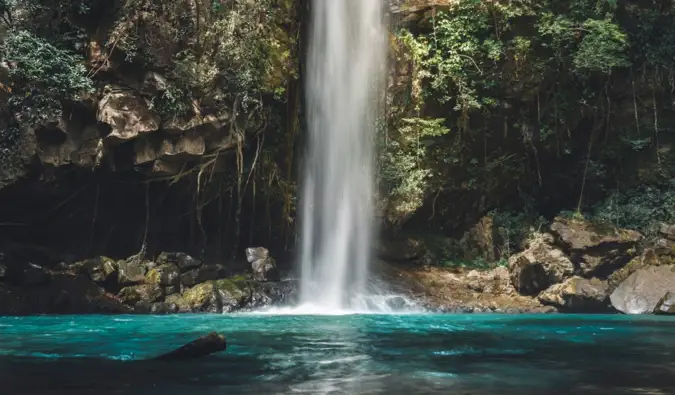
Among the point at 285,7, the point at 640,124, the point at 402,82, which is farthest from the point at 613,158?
the point at 285,7

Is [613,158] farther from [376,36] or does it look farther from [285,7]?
[285,7]

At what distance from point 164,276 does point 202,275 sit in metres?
1.05

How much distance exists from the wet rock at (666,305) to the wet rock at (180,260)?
1199 cm

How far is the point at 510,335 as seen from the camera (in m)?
8.52

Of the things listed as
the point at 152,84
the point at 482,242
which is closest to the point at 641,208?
the point at 482,242

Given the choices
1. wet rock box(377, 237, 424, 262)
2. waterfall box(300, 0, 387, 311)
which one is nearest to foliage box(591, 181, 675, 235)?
wet rock box(377, 237, 424, 262)

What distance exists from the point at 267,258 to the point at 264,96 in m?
4.73

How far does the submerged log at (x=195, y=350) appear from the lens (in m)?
5.75

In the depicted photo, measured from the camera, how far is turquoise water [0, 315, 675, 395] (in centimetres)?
446

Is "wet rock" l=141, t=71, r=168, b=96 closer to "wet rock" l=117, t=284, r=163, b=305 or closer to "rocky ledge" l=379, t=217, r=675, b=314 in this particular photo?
"wet rock" l=117, t=284, r=163, b=305

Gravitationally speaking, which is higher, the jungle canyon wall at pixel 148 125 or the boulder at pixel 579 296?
the jungle canyon wall at pixel 148 125

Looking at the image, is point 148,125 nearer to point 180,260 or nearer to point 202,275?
point 180,260

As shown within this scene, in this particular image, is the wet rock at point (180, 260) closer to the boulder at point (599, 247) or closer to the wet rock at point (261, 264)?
the wet rock at point (261, 264)

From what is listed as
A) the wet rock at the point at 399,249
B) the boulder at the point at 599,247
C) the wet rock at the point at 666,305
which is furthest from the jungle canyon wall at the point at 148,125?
the wet rock at the point at 666,305
